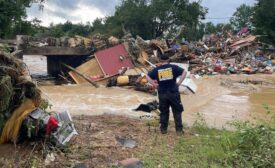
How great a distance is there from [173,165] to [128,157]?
2.19 ft

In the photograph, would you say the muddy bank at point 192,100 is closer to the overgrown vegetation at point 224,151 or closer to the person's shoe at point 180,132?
the person's shoe at point 180,132

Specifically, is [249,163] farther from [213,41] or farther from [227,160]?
[213,41]

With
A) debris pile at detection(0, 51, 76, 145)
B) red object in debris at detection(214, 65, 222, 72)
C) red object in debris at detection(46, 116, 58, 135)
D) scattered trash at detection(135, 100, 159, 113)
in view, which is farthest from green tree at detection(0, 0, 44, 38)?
red object in debris at detection(46, 116, 58, 135)

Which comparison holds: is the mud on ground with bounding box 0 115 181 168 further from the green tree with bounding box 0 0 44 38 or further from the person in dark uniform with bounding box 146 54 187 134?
the green tree with bounding box 0 0 44 38

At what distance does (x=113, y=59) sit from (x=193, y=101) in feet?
22.5

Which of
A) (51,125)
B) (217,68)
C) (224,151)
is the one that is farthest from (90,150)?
(217,68)

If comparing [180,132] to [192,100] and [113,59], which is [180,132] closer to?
[192,100]

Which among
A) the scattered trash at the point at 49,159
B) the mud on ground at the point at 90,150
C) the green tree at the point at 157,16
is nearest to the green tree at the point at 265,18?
the green tree at the point at 157,16

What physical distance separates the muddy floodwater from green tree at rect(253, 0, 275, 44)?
12983 mm

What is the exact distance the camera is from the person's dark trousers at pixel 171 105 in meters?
7.61

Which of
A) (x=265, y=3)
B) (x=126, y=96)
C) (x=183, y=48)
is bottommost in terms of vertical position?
(x=126, y=96)

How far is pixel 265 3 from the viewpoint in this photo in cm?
3281

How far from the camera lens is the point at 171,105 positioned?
303 inches

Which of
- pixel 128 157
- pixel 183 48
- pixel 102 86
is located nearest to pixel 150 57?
pixel 183 48
